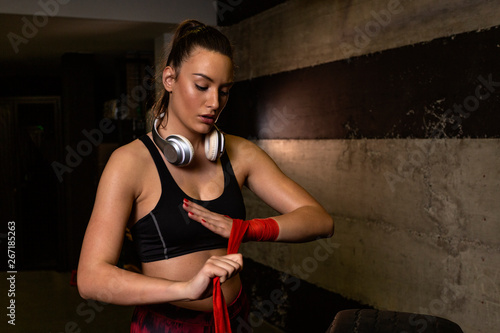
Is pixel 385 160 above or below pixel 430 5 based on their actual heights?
below

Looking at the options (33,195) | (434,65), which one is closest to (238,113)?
(434,65)

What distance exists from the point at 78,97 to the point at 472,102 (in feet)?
16.7

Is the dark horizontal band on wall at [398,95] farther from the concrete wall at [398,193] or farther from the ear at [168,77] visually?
the ear at [168,77]

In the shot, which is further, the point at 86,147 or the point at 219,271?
the point at 86,147

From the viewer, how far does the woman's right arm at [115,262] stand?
1096 mm

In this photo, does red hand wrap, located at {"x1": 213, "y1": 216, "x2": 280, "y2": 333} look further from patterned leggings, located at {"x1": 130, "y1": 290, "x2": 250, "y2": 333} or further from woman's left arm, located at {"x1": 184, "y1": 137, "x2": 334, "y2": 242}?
patterned leggings, located at {"x1": 130, "y1": 290, "x2": 250, "y2": 333}

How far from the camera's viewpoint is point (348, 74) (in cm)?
289

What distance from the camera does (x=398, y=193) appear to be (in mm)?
2520

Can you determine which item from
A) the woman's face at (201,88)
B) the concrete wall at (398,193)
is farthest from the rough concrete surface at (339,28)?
the woman's face at (201,88)

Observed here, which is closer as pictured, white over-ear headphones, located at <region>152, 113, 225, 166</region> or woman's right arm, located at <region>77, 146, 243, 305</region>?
woman's right arm, located at <region>77, 146, 243, 305</region>

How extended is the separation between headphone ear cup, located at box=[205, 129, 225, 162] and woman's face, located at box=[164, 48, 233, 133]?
0.08 meters

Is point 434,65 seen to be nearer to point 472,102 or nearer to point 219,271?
point 472,102

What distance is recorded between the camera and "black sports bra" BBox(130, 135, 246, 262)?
136 cm

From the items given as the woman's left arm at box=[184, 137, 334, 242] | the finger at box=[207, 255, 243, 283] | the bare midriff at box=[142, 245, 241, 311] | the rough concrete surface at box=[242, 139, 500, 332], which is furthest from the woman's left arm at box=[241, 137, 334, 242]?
the rough concrete surface at box=[242, 139, 500, 332]
